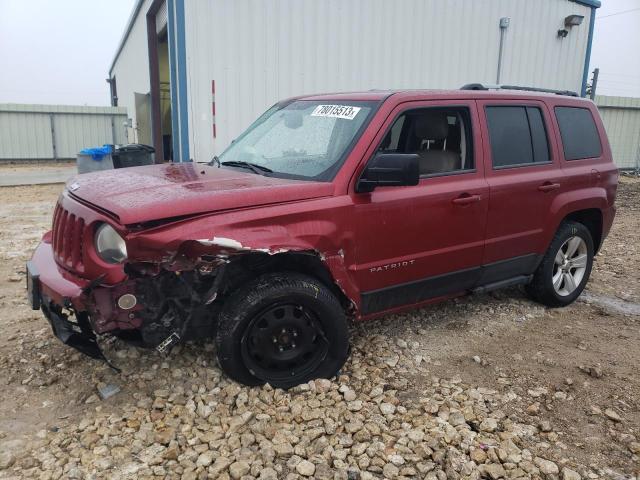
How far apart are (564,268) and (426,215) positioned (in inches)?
80.1

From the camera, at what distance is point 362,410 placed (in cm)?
304

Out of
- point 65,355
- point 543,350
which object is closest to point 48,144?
point 65,355

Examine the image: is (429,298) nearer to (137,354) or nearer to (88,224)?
(137,354)

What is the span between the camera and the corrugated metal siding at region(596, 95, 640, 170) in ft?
60.4

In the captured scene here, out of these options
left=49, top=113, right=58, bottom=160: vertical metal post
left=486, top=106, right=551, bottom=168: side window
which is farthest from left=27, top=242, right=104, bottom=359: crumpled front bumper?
left=49, top=113, right=58, bottom=160: vertical metal post

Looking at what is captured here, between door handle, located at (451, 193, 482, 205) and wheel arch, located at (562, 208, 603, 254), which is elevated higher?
door handle, located at (451, 193, 482, 205)

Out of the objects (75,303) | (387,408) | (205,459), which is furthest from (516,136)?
(75,303)

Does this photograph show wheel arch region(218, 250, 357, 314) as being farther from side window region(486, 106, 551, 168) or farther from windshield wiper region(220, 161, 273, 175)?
side window region(486, 106, 551, 168)

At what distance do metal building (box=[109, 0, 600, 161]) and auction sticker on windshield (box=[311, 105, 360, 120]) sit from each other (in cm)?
528

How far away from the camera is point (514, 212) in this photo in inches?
163

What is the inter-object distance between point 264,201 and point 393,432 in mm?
1466

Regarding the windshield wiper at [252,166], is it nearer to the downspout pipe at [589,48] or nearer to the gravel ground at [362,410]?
the gravel ground at [362,410]

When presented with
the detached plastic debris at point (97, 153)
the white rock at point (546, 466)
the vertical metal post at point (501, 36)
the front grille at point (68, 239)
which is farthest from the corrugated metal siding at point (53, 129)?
the white rock at point (546, 466)

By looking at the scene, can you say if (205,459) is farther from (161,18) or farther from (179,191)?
(161,18)
